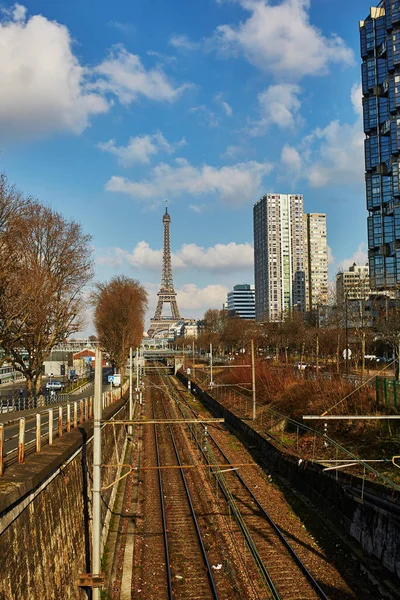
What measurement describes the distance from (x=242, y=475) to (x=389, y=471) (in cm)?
663

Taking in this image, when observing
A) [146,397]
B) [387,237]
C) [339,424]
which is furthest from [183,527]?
[387,237]

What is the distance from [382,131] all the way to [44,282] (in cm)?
6381

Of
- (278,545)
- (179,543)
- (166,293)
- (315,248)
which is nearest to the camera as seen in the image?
(278,545)

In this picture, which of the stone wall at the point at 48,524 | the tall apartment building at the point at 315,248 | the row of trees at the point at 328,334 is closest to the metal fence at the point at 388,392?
the row of trees at the point at 328,334

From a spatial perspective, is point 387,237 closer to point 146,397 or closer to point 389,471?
point 146,397

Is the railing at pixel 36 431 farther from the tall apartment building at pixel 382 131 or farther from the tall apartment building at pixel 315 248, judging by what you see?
the tall apartment building at pixel 315 248

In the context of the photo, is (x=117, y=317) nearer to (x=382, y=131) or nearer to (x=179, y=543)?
(x=179, y=543)

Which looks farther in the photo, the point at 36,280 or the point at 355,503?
the point at 36,280

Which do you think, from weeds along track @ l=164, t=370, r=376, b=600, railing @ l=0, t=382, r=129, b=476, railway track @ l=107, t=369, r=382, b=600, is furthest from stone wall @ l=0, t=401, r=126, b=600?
weeds along track @ l=164, t=370, r=376, b=600

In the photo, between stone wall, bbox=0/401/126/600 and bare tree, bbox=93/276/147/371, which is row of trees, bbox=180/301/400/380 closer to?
bare tree, bbox=93/276/147/371

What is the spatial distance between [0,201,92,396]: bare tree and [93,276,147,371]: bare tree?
1781 centimetres

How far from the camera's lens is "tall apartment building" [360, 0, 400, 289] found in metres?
69.6

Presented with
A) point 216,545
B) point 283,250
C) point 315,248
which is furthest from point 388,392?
point 315,248

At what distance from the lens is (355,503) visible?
1258cm
